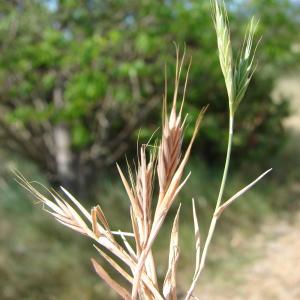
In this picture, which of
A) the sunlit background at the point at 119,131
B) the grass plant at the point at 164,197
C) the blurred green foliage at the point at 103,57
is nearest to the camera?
the grass plant at the point at 164,197

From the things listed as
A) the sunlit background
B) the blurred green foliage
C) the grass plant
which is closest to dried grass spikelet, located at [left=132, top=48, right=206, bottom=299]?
the grass plant

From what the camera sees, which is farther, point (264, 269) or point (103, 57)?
point (264, 269)

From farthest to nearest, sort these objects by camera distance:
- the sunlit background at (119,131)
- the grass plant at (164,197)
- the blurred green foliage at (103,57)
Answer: the blurred green foliage at (103,57), the sunlit background at (119,131), the grass plant at (164,197)

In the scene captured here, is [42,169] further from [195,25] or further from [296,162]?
[296,162]

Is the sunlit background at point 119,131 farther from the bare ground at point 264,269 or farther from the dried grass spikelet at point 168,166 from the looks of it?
the dried grass spikelet at point 168,166

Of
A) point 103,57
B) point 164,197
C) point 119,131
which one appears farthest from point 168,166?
point 119,131

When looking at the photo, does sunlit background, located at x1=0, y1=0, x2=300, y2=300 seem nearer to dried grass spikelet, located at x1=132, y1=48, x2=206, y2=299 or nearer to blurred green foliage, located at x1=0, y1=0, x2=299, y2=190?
blurred green foliage, located at x1=0, y1=0, x2=299, y2=190

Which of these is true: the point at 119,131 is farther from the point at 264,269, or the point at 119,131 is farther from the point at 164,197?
the point at 164,197

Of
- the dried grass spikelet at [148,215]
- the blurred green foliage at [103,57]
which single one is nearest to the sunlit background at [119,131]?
the blurred green foliage at [103,57]
